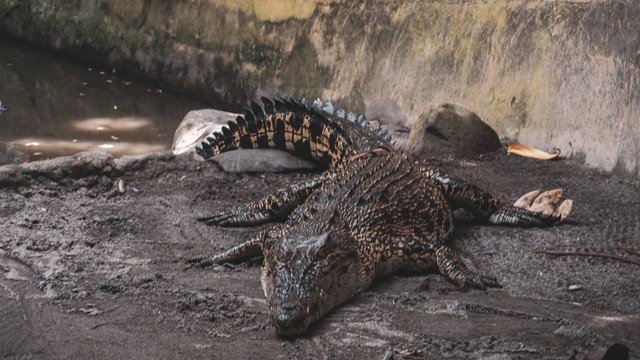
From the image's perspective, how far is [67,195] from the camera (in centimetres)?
573

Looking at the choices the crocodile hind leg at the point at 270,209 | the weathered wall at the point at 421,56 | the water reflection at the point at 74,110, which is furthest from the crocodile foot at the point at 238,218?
the water reflection at the point at 74,110

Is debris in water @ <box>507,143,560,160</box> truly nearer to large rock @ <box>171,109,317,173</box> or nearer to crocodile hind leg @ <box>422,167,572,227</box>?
crocodile hind leg @ <box>422,167,572,227</box>

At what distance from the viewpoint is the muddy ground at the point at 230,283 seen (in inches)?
140

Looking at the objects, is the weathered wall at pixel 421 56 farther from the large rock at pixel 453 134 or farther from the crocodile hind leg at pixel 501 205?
the crocodile hind leg at pixel 501 205

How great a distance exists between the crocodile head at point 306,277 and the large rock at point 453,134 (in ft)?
7.45

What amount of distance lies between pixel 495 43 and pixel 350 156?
176 cm

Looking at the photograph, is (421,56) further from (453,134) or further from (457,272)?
(457,272)

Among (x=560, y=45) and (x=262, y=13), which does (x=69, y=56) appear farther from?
(x=560, y=45)

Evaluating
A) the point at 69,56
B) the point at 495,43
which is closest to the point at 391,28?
the point at 495,43

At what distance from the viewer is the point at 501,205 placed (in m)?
5.39

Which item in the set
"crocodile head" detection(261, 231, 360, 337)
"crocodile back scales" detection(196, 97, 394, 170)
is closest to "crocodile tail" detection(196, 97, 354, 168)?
"crocodile back scales" detection(196, 97, 394, 170)

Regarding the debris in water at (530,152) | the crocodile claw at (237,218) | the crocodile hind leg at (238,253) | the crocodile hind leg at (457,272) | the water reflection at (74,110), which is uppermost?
the debris in water at (530,152)

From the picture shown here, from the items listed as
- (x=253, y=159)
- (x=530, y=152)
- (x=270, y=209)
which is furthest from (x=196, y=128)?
(x=530, y=152)

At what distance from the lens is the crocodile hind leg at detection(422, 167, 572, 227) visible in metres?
5.23
